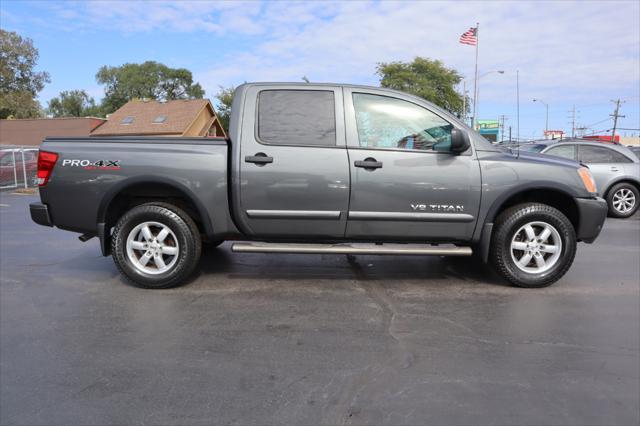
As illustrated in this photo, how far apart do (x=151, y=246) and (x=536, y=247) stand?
3.68 metres

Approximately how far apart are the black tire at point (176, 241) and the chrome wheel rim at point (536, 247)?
307 centimetres

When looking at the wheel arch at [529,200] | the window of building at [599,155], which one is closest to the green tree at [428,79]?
the window of building at [599,155]

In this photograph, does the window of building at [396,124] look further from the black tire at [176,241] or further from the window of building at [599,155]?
the window of building at [599,155]

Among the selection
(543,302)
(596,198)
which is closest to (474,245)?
(543,302)

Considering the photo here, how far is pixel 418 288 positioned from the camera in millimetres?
4754

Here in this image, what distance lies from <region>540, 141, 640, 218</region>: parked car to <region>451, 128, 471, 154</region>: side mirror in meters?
6.63

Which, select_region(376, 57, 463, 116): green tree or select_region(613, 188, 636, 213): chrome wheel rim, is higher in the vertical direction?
select_region(376, 57, 463, 116): green tree

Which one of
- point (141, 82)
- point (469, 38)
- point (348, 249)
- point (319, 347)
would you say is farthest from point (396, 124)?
point (141, 82)

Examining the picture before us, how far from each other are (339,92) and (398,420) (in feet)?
10.1

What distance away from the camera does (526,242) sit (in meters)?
4.62

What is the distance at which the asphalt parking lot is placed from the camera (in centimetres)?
263

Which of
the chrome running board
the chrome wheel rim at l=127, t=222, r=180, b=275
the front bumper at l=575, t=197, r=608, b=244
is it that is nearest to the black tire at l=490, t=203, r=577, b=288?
the front bumper at l=575, t=197, r=608, b=244

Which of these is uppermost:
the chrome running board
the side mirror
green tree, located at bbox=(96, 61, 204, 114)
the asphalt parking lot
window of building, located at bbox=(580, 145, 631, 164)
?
green tree, located at bbox=(96, 61, 204, 114)

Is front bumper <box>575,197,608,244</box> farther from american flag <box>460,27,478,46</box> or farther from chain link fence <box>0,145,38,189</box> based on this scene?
american flag <box>460,27,478,46</box>
